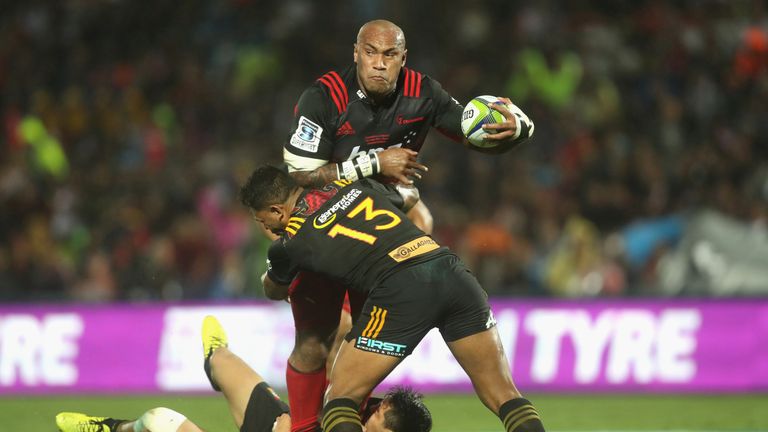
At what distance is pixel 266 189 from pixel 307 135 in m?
0.64

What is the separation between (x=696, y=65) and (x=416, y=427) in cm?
966

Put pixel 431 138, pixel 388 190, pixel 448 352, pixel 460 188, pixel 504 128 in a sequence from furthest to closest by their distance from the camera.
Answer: pixel 431 138 → pixel 460 188 → pixel 448 352 → pixel 388 190 → pixel 504 128

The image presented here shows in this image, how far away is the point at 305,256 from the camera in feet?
21.0

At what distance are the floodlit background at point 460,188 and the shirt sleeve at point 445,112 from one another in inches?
124

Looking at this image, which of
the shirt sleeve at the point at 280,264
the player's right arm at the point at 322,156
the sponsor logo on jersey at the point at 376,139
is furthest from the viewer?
the sponsor logo on jersey at the point at 376,139

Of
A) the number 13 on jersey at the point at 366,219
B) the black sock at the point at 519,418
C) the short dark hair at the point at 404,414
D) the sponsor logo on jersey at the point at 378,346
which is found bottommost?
the short dark hair at the point at 404,414

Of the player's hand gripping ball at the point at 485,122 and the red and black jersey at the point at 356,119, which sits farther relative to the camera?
the red and black jersey at the point at 356,119

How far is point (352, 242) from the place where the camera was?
6371mm

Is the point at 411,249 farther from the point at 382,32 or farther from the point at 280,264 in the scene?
the point at 382,32

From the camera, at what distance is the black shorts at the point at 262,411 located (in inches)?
284

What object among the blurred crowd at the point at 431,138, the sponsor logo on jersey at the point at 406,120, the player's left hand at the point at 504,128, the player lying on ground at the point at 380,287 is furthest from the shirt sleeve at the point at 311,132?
the blurred crowd at the point at 431,138

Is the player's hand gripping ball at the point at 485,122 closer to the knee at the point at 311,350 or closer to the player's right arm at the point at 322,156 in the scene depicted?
the player's right arm at the point at 322,156

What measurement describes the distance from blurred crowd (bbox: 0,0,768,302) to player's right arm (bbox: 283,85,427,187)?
5487 mm

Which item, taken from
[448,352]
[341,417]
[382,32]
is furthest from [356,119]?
[448,352]
